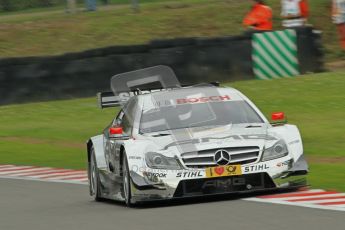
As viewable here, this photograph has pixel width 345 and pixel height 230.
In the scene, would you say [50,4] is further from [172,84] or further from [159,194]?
[159,194]

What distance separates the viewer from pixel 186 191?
11.5 meters

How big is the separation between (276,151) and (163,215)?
1497 mm

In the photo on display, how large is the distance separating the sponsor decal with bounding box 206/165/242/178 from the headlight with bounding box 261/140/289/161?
0.32 m

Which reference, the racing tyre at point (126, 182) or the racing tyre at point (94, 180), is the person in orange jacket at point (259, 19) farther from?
the racing tyre at point (126, 182)

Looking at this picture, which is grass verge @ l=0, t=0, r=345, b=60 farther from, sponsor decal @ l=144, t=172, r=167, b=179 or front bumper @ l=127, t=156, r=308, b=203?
sponsor decal @ l=144, t=172, r=167, b=179

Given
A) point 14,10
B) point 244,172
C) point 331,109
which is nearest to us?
point 244,172

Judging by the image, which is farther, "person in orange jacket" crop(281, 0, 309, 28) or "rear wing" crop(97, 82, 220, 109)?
"person in orange jacket" crop(281, 0, 309, 28)

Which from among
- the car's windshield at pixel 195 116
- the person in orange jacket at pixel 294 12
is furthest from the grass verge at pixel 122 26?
the car's windshield at pixel 195 116

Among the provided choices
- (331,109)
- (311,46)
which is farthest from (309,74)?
(331,109)

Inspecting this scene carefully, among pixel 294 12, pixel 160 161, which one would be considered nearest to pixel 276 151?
pixel 160 161

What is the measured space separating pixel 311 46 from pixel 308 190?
15.6 meters

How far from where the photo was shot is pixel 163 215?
10.9 m

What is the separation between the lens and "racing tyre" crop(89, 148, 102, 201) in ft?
43.9

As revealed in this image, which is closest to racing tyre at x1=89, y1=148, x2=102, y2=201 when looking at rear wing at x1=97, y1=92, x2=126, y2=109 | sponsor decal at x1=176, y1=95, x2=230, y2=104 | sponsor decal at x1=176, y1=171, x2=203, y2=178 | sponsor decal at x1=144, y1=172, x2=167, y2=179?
rear wing at x1=97, y1=92, x2=126, y2=109
